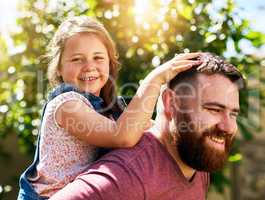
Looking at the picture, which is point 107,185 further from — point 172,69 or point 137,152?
point 172,69

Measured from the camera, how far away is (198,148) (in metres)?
2.06

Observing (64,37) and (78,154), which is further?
(64,37)

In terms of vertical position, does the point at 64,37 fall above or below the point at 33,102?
above

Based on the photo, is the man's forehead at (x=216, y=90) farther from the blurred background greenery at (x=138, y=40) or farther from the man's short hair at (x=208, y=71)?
the blurred background greenery at (x=138, y=40)

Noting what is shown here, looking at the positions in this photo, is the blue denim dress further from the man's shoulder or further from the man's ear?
the man's ear

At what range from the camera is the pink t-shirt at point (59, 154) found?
2211mm

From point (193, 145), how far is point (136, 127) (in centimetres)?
21

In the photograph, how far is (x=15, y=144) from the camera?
6.15 metres

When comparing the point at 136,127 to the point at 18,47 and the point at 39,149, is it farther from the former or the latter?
the point at 18,47

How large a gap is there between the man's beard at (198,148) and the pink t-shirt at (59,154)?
375 mm

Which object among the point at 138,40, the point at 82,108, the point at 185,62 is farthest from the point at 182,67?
the point at 138,40

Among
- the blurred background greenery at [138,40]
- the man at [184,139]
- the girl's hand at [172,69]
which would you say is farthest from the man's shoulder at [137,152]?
the blurred background greenery at [138,40]

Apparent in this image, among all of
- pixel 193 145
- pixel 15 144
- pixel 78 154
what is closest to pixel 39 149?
pixel 78 154

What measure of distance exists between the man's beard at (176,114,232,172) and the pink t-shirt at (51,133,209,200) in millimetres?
61
